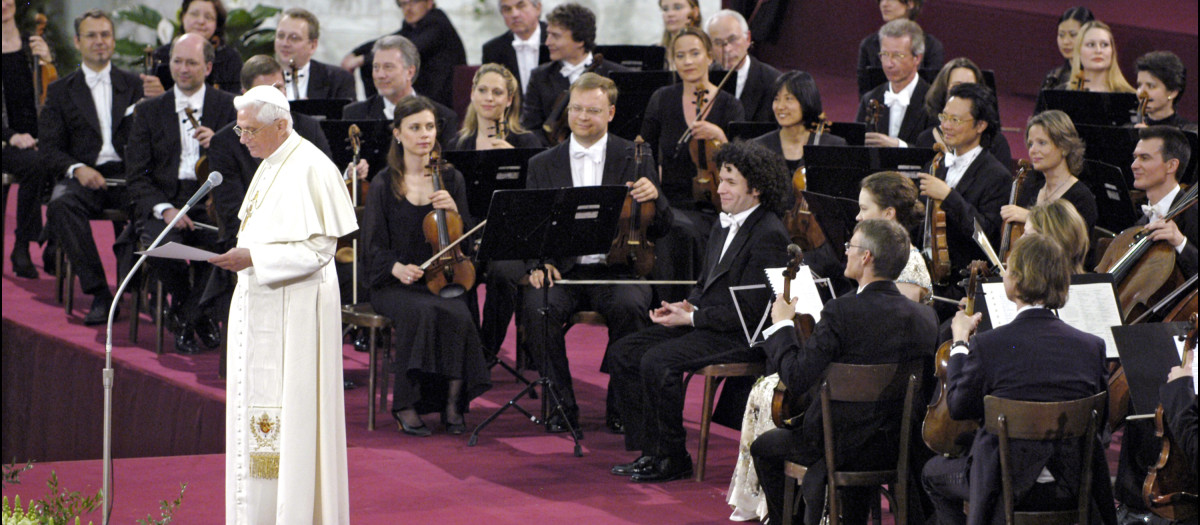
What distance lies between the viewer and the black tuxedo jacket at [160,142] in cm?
720

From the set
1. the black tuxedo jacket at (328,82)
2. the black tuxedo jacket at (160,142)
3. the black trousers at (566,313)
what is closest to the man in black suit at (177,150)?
the black tuxedo jacket at (160,142)

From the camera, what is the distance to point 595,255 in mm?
6301

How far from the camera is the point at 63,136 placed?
8039 millimetres

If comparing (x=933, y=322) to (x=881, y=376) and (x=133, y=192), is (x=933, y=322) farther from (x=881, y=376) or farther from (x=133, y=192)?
(x=133, y=192)

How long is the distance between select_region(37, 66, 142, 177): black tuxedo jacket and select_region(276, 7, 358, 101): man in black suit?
916 millimetres

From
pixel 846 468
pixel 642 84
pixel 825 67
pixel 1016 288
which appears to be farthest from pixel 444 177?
pixel 825 67

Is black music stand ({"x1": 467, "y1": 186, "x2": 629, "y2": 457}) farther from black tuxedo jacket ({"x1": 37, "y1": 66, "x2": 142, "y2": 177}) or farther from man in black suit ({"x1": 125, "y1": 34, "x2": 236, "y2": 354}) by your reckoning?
black tuxedo jacket ({"x1": 37, "y1": 66, "x2": 142, "y2": 177})

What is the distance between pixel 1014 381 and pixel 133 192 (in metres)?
4.86

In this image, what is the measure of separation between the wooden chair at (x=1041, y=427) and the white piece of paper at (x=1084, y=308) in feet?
1.80

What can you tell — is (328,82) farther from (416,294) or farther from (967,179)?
(967,179)

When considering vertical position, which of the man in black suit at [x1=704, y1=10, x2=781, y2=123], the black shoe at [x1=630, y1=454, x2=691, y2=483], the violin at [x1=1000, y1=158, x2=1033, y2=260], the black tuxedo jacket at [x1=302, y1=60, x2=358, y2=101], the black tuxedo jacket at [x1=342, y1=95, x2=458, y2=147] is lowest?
the black shoe at [x1=630, y1=454, x2=691, y2=483]

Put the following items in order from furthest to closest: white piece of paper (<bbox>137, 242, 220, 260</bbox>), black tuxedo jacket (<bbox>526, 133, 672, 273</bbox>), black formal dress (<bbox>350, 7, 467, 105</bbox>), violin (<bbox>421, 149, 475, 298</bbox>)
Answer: black formal dress (<bbox>350, 7, 467, 105</bbox>), black tuxedo jacket (<bbox>526, 133, 672, 273</bbox>), violin (<bbox>421, 149, 475, 298</bbox>), white piece of paper (<bbox>137, 242, 220, 260</bbox>)

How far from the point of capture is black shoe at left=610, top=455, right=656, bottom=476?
5.51 m

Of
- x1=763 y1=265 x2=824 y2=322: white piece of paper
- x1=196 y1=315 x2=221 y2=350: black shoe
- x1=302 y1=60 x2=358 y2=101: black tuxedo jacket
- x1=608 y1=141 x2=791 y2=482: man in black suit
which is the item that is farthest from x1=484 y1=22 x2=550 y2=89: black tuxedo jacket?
x1=763 y1=265 x2=824 y2=322: white piece of paper
